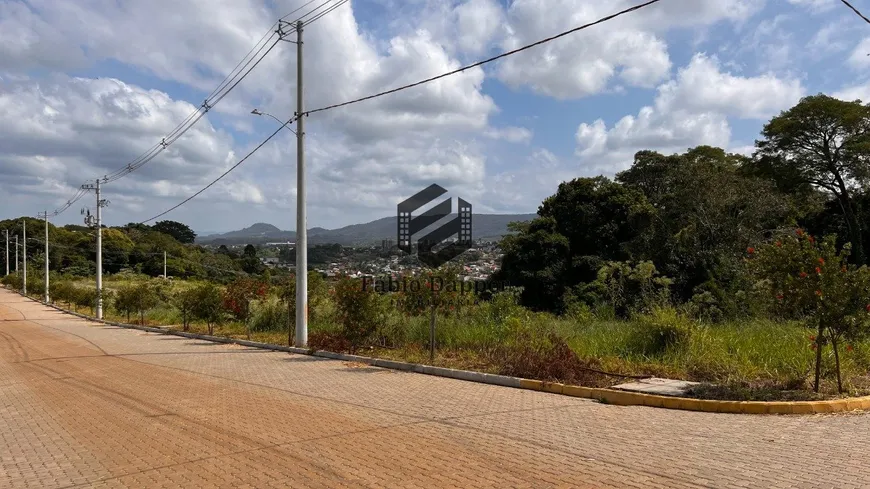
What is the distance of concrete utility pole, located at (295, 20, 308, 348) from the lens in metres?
17.5

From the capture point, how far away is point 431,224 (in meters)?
→ 24.7

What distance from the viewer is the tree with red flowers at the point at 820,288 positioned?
8.59 metres

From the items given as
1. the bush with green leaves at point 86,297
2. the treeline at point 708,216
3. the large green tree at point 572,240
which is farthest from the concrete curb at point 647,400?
the bush with green leaves at point 86,297

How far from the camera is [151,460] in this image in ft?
21.0

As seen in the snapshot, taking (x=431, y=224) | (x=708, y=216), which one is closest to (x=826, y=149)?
(x=708, y=216)

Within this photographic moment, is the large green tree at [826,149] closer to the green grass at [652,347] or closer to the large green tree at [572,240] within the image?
the large green tree at [572,240]

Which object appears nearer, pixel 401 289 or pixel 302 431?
pixel 302 431

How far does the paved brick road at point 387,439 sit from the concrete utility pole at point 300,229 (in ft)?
17.8

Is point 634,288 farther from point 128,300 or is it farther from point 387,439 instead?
point 128,300

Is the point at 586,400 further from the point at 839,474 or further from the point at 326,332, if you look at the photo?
the point at 326,332

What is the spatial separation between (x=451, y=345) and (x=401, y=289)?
1887 mm

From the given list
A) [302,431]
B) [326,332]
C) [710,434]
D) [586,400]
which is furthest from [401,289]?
[710,434]

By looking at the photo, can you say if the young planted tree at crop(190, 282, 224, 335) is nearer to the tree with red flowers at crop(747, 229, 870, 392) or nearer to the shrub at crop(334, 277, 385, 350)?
the shrub at crop(334, 277, 385, 350)

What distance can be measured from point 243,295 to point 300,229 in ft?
20.5
